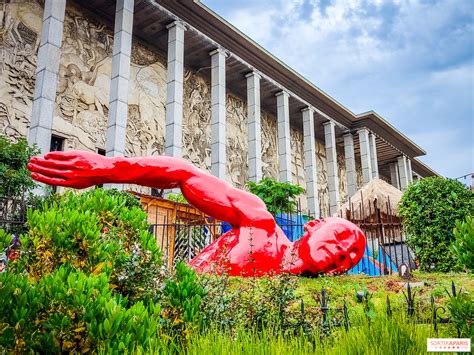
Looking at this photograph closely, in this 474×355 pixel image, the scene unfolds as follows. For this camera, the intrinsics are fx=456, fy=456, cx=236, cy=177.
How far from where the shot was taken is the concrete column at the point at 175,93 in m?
16.6

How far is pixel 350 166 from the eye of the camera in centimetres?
2880

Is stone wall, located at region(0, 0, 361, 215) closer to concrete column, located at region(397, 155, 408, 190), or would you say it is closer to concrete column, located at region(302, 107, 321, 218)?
concrete column, located at region(302, 107, 321, 218)

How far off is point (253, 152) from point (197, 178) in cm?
1449

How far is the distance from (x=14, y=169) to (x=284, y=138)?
14912mm

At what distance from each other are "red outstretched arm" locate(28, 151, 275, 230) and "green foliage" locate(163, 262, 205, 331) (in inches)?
120

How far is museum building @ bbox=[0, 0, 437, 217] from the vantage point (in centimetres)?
1406

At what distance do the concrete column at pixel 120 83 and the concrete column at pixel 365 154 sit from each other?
1699 cm

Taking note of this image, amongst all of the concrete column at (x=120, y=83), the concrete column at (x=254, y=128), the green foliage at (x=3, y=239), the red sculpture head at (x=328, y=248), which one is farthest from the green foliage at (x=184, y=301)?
the concrete column at (x=254, y=128)

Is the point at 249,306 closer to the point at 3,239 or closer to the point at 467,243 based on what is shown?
the point at 467,243

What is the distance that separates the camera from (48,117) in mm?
12875

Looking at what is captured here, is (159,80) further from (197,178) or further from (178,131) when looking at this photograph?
(197,178)

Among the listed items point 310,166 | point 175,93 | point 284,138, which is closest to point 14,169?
point 175,93

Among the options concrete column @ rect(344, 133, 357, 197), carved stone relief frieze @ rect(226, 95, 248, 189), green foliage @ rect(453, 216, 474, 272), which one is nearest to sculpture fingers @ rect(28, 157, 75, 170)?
green foliage @ rect(453, 216, 474, 272)

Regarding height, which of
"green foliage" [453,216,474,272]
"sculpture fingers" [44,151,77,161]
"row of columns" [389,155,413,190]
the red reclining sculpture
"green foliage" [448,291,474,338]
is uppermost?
"row of columns" [389,155,413,190]
